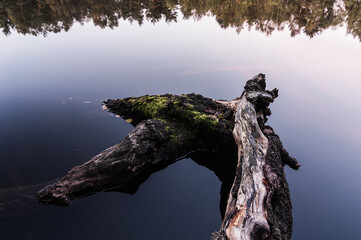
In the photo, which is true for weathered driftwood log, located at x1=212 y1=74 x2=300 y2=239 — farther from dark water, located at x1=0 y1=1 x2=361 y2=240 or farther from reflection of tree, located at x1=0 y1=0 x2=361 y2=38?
reflection of tree, located at x1=0 y1=0 x2=361 y2=38

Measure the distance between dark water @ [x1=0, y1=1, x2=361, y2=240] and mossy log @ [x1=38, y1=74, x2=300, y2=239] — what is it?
0.36 meters

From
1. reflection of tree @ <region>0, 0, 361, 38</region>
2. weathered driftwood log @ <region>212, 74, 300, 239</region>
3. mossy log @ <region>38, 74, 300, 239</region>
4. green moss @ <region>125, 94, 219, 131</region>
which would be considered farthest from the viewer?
reflection of tree @ <region>0, 0, 361, 38</region>

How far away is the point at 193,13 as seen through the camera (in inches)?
1196

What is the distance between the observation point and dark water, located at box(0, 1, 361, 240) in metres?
4.11

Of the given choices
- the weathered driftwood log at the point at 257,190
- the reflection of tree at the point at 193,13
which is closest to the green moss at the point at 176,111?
the weathered driftwood log at the point at 257,190

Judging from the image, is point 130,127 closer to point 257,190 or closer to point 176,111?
point 176,111

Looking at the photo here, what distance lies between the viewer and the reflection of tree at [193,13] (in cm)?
2402

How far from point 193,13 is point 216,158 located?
99.5 ft

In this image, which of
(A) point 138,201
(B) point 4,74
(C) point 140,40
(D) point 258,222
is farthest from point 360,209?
(C) point 140,40

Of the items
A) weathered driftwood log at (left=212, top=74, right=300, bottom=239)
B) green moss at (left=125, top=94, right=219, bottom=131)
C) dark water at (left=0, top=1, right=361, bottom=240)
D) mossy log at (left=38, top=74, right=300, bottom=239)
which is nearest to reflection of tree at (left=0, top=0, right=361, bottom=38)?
dark water at (left=0, top=1, right=361, bottom=240)

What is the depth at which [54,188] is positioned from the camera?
4164 millimetres

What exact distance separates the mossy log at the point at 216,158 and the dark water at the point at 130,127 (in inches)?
14.3

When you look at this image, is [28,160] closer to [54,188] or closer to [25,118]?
[54,188]

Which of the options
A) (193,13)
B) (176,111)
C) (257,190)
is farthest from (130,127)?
(193,13)
